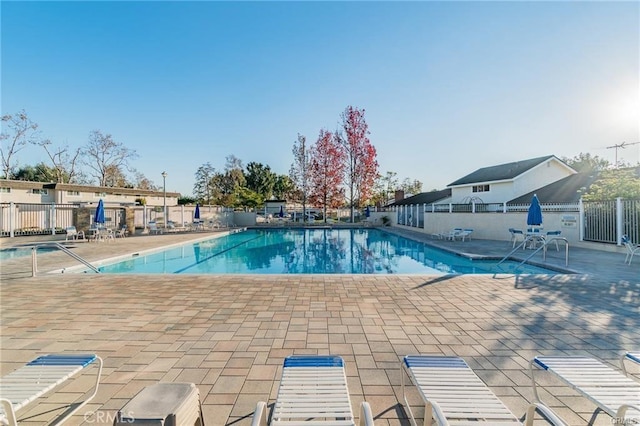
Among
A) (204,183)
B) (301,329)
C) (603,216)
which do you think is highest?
(204,183)

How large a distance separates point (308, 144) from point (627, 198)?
2278 centimetres

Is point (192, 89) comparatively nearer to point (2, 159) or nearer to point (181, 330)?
point (181, 330)

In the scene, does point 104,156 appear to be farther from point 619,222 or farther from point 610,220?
point 619,222

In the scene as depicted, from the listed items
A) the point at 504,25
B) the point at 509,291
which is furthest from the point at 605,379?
the point at 504,25

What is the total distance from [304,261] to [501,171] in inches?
758

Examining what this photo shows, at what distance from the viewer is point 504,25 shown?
28.8 feet

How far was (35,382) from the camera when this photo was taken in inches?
71.4

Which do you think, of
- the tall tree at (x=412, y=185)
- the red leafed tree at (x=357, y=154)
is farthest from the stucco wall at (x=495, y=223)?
the tall tree at (x=412, y=185)

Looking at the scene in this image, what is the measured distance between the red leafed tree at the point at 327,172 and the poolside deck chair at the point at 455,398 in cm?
2495

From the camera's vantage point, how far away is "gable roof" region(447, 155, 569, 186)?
19953 millimetres

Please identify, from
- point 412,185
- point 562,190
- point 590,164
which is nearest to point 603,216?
point 562,190

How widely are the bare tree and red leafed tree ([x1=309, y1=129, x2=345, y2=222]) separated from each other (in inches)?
1051

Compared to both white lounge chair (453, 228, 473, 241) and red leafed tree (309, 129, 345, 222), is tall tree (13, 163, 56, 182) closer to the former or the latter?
red leafed tree (309, 129, 345, 222)

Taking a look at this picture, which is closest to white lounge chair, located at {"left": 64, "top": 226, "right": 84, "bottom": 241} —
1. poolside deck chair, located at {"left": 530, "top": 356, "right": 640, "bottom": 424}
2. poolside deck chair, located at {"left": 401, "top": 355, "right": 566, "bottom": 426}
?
poolside deck chair, located at {"left": 401, "top": 355, "right": 566, "bottom": 426}
